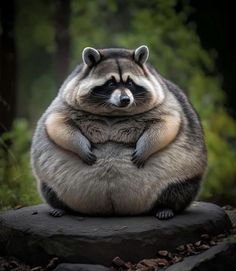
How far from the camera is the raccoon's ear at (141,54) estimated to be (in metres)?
6.39

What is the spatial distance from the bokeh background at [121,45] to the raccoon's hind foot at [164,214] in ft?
3.37

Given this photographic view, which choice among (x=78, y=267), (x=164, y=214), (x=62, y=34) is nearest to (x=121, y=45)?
(x=62, y=34)

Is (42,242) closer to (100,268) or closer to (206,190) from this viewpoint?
(100,268)

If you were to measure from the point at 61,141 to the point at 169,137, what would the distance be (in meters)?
0.98

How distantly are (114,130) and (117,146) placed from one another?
0.48ft

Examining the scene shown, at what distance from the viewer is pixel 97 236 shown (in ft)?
19.5

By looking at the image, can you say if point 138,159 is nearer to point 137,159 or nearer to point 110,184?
point 137,159

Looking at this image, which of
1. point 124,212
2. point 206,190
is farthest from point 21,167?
point 124,212

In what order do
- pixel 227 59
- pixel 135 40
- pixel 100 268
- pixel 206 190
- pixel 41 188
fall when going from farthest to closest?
pixel 135 40
pixel 206 190
pixel 41 188
pixel 100 268
pixel 227 59

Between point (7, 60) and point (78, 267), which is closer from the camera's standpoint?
point (78, 267)

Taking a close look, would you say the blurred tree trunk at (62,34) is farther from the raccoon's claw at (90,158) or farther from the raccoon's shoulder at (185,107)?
the raccoon's claw at (90,158)

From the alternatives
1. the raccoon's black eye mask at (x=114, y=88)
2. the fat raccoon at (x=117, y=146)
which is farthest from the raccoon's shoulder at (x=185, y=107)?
the raccoon's black eye mask at (x=114, y=88)

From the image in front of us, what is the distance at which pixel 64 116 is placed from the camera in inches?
255

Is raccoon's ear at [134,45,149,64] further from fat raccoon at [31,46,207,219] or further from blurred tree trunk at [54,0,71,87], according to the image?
blurred tree trunk at [54,0,71,87]
